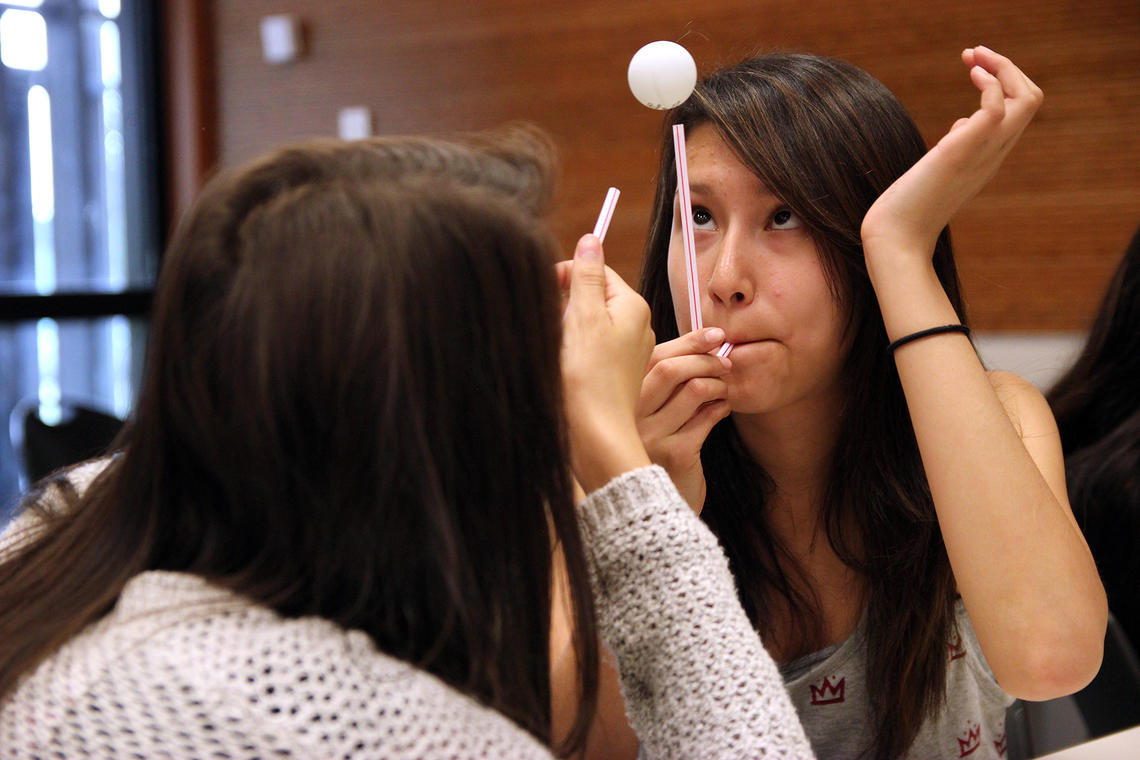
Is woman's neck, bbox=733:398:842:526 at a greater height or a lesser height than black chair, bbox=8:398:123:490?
greater

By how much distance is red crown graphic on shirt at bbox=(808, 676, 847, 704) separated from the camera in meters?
1.05

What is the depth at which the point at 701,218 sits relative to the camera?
3.49 feet

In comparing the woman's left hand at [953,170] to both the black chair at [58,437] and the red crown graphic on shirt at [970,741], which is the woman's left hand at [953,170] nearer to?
the red crown graphic on shirt at [970,741]

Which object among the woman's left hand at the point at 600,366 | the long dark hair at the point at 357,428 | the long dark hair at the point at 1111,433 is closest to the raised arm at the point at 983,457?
the woman's left hand at the point at 600,366

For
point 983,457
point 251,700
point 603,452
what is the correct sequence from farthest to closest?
point 983,457 → point 603,452 → point 251,700

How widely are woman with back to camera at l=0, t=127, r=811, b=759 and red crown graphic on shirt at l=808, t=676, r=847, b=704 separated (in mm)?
384

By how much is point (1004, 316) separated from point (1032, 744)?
4.05 feet

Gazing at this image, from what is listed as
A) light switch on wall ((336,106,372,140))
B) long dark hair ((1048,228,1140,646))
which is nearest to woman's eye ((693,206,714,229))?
long dark hair ((1048,228,1140,646))

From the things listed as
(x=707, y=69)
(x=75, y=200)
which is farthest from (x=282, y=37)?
(x=707, y=69)

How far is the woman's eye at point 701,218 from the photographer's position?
A: 41.6 inches

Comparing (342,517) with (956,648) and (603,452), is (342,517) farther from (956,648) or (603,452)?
(956,648)

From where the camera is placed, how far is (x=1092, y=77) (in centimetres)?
212

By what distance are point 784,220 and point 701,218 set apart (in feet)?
0.29

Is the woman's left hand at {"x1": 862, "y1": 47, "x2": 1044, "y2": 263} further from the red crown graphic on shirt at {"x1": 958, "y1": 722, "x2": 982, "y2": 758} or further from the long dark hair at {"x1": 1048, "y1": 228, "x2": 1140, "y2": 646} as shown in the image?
the long dark hair at {"x1": 1048, "y1": 228, "x2": 1140, "y2": 646}
